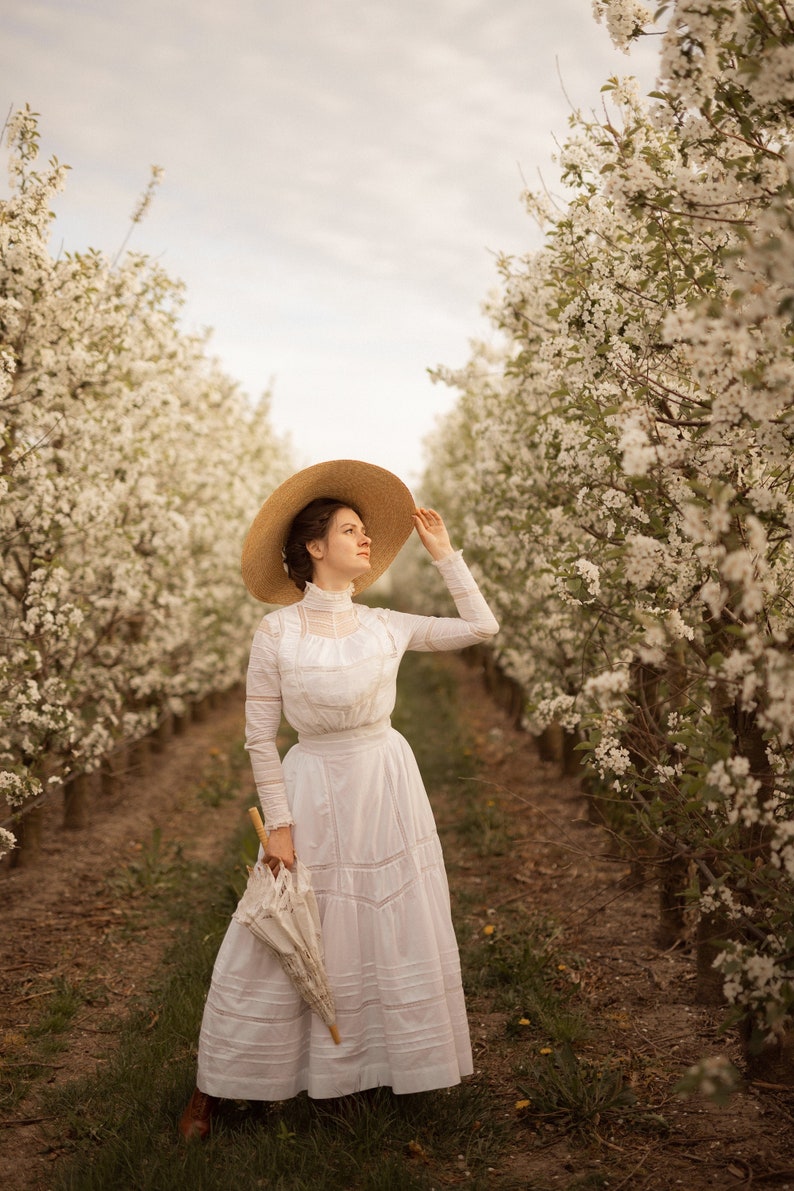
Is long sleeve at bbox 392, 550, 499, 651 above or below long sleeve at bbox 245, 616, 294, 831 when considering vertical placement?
above

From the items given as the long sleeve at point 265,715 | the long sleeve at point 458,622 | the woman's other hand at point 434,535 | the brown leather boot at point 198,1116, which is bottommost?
the brown leather boot at point 198,1116

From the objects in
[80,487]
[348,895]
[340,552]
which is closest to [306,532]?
[340,552]

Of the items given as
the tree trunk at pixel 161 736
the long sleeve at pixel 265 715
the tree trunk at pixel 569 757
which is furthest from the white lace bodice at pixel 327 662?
the tree trunk at pixel 161 736

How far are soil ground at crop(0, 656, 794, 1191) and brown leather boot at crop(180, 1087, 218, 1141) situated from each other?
1.92 feet

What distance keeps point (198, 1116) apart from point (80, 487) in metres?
5.04

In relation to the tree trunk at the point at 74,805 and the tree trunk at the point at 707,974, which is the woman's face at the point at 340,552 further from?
the tree trunk at the point at 74,805

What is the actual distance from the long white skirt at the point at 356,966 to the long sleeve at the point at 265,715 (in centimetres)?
13

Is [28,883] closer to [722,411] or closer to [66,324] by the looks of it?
[66,324]

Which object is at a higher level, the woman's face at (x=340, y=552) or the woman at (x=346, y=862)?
the woman's face at (x=340, y=552)

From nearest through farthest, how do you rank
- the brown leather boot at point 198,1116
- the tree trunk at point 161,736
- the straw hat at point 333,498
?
the brown leather boot at point 198,1116
the straw hat at point 333,498
the tree trunk at point 161,736

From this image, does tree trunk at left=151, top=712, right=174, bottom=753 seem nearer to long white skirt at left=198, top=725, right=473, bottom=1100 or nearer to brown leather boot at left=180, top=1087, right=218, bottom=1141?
brown leather boot at left=180, top=1087, right=218, bottom=1141

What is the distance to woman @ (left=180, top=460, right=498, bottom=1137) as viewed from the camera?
394 centimetres

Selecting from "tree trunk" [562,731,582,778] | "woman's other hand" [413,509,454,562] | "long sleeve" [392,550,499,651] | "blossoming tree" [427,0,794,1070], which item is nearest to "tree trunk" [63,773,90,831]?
"tree trunk" [562,731,582,778]

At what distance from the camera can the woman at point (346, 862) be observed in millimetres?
3943
